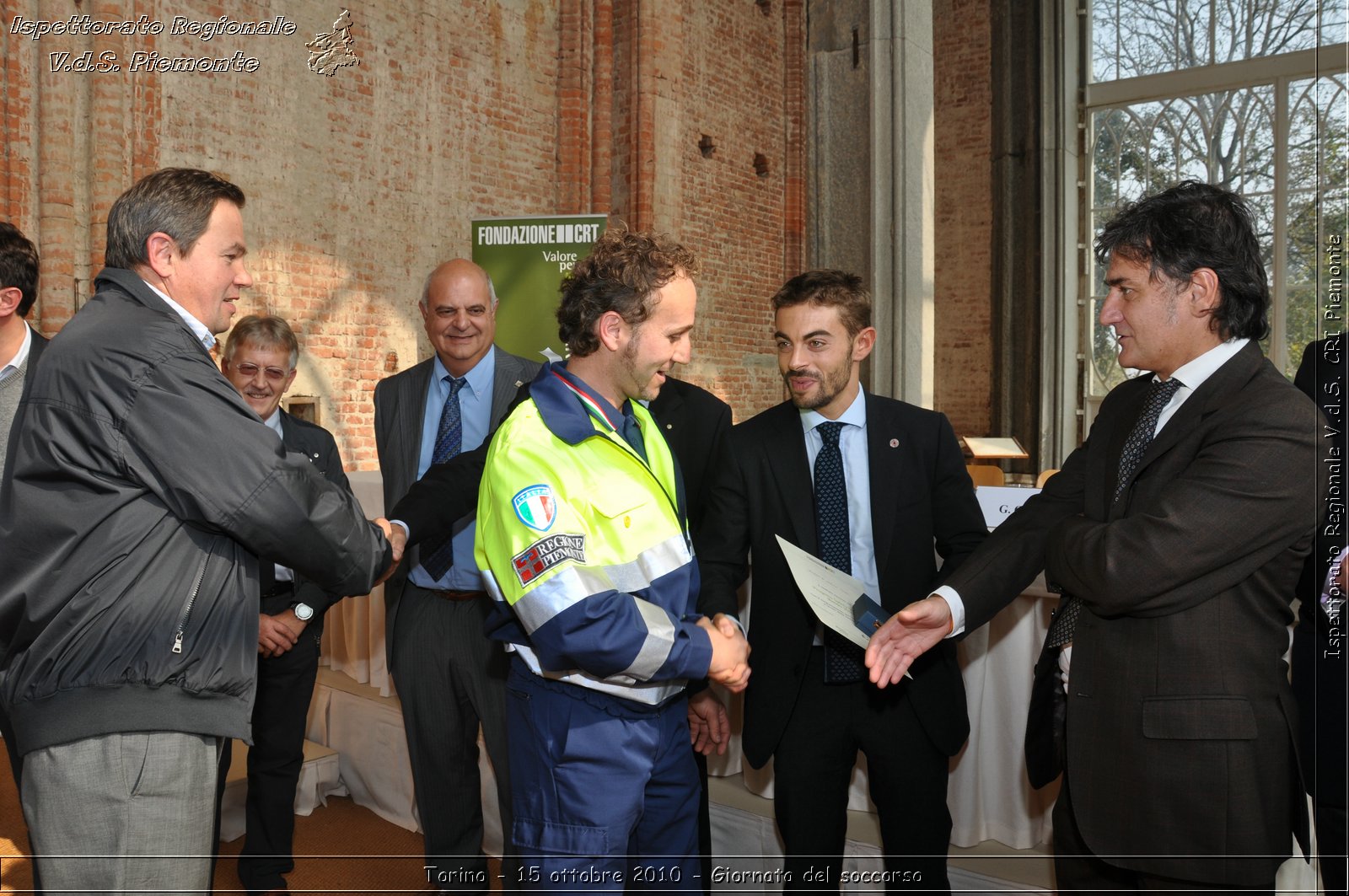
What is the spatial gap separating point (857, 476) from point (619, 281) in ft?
3.12

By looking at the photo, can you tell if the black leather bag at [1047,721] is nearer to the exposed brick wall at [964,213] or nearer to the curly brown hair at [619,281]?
the curly brown hair at [619,281]

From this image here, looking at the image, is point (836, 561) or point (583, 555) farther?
point (836, 561)

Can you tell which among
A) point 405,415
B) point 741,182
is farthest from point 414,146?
point 405,415

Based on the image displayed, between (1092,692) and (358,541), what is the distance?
1603 millimetres

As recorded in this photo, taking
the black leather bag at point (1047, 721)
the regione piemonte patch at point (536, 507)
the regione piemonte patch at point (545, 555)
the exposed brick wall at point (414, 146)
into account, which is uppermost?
the exposed brick wall at point (414, 146)

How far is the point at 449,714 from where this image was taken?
3145 millimetres

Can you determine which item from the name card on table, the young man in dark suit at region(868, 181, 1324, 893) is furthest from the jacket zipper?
the name card on table

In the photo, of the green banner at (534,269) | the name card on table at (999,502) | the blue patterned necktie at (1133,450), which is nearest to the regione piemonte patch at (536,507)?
the blue patterned necktie at (1133,450)

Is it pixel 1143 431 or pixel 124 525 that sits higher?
pixel 1143 431

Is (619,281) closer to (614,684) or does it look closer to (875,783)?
(614,684)

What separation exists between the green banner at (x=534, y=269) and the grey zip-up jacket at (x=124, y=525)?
179 inches

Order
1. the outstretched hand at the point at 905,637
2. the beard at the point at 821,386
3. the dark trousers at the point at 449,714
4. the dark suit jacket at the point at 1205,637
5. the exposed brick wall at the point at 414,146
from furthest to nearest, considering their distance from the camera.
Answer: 1. the exposed brick wall at the point at 414,146
2. the dark trousers at the point at 449,714
3. the beard at the point at 821,386
4. the outstretched hand at the point at 905,637
5. the dark suit jacket at the point at 1205,637

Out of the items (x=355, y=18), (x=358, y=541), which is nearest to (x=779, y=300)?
(x=358, y=541)

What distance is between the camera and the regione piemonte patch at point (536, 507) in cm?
196
